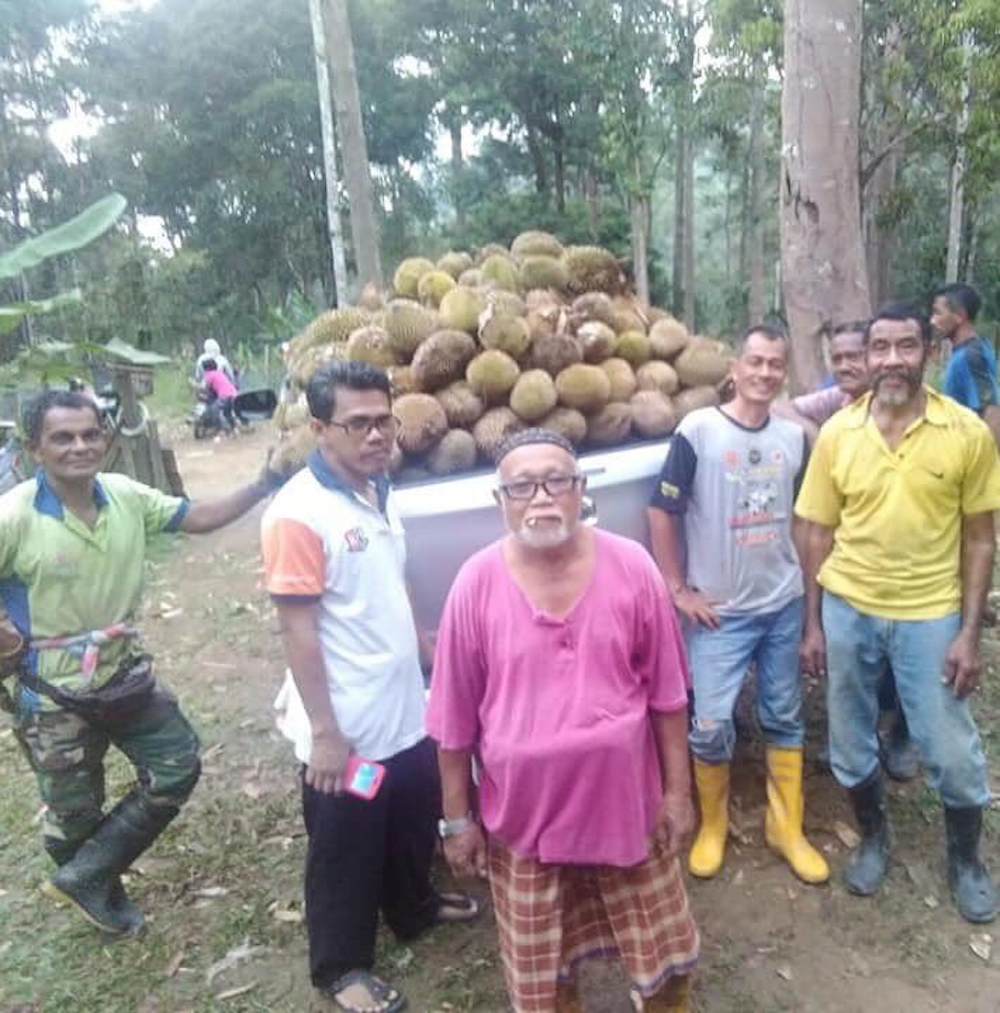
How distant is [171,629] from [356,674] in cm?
404

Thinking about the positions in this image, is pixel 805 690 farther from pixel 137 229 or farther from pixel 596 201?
pixel 137 229

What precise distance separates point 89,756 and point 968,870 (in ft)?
9.19

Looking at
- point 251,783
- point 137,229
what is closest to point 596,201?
point 137,229

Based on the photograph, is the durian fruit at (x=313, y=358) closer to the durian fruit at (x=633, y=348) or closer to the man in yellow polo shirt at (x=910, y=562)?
the durian fruit at (x=633, y=348)

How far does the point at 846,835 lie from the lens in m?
3.30

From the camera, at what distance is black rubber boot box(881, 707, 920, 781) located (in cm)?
363

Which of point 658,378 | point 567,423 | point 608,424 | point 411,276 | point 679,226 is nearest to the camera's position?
point 567,423

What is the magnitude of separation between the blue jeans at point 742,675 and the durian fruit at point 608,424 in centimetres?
74

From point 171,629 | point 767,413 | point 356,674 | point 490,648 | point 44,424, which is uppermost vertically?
point 44,424

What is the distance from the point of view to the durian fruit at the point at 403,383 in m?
3.21

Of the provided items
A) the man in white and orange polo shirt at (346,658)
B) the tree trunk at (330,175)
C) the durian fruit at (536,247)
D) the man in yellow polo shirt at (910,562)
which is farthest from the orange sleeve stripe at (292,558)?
the tree trunk at (330,175)

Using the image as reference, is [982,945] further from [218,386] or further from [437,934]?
[218,386]

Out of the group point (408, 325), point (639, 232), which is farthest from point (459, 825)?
point (639, 232)

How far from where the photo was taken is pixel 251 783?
405 centimetres
